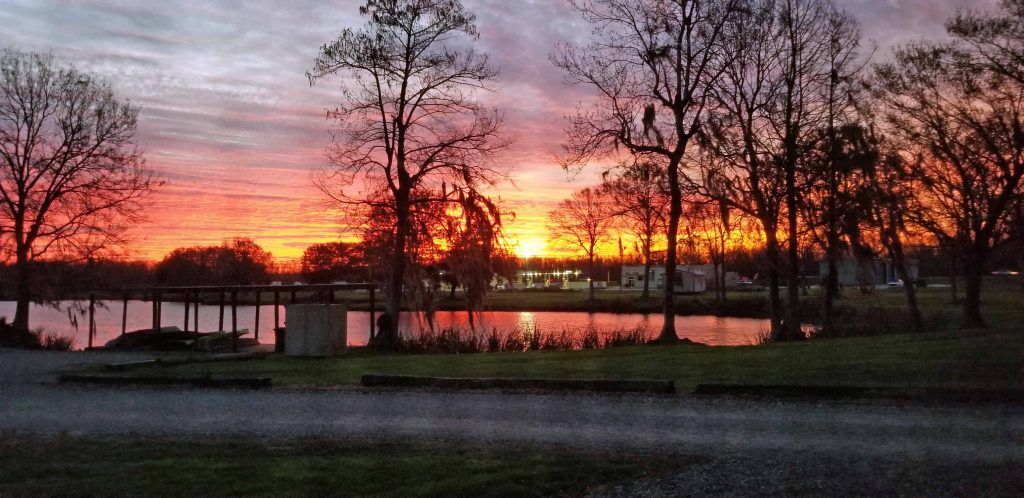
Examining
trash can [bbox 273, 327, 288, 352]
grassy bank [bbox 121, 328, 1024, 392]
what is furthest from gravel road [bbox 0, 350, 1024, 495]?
trash can [bbox 273, 327, 288, 352]

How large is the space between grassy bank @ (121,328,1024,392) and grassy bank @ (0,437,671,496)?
4373 millimetres

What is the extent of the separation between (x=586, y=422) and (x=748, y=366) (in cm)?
504

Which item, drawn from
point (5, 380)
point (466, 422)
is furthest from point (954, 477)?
point (5, 380)

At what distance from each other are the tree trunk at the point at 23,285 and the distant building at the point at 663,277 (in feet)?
173

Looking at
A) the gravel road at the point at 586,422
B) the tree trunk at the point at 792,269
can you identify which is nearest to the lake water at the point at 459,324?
the tree trunk at the point at 792,269

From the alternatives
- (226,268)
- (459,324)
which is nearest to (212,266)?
(226,268)

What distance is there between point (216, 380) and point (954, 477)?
35.9ft

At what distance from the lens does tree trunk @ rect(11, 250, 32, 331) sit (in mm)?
28375

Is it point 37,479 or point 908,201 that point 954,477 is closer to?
point 37,479

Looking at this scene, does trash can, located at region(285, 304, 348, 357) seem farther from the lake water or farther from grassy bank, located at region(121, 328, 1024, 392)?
the lake water

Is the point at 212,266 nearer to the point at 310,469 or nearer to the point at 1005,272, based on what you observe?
the point at 310,469

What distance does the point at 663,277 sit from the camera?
69688mm

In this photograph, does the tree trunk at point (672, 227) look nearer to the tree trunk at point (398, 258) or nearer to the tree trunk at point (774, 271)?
the tree trunk at point (774, 271)

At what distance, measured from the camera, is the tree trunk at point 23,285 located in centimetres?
2838
